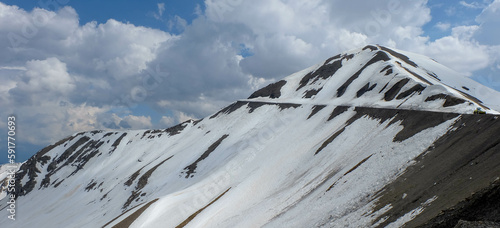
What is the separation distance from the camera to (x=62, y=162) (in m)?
185

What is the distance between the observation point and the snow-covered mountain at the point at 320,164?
69.6ft

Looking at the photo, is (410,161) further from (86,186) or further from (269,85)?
(86,186)

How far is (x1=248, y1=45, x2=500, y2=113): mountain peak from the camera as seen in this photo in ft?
149

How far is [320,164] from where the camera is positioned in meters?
46.8

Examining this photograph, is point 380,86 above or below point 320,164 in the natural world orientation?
above

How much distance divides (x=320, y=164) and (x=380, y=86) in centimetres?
3789

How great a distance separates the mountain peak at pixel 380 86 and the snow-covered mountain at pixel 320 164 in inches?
19.7

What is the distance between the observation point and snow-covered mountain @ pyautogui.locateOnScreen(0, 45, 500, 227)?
69.6 feet

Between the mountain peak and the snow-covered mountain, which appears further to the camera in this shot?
the mountain peak

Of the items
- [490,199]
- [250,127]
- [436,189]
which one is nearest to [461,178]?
[436,189]

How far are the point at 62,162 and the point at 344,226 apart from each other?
20725 centimetres

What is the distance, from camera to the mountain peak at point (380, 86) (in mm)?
45500

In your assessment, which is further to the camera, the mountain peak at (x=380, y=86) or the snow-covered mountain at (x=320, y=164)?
the mountain peak at (x=380, y=86)

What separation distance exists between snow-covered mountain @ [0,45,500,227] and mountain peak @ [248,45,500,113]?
0.50m
